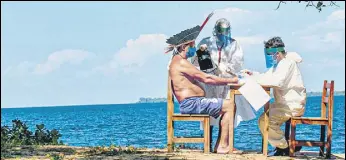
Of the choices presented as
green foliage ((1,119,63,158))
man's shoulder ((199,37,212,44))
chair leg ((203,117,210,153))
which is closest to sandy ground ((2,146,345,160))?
chair leg ((203,117,210,153))

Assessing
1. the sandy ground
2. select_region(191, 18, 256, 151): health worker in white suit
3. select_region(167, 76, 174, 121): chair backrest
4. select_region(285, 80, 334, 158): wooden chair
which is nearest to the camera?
the sandy ground

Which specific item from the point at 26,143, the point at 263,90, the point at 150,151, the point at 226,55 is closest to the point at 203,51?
the point at 226,55

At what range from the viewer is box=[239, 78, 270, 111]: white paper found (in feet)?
29.6

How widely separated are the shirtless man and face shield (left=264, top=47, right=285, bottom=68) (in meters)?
0.55

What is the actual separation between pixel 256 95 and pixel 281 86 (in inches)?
15.0

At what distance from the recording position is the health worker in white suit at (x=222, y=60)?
963 centimetres

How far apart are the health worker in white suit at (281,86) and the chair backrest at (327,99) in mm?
344

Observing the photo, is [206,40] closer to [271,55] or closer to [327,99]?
[271,55]

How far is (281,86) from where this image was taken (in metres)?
9.16

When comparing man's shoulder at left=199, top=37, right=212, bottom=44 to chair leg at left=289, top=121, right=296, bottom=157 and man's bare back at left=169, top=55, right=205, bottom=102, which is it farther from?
chair leg at left=289, top=121, right=296, bottom=157

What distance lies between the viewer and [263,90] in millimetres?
9062

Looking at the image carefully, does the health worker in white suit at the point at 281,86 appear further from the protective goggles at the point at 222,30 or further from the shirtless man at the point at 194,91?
the protective goggles at the point at 222,30

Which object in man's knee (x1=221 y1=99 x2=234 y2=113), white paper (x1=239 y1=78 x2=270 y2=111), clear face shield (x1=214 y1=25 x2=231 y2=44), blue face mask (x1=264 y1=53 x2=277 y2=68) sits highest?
→ clear face shield (x1=214 y1=25 x2=231 y2=44)

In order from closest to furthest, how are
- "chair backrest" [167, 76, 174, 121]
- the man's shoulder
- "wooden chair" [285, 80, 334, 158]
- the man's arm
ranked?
"wooden chair" [285, 80, 334, 158] → the man's arm → "chair backrest" [167, 76, 174, 121] → the man's shoulder
